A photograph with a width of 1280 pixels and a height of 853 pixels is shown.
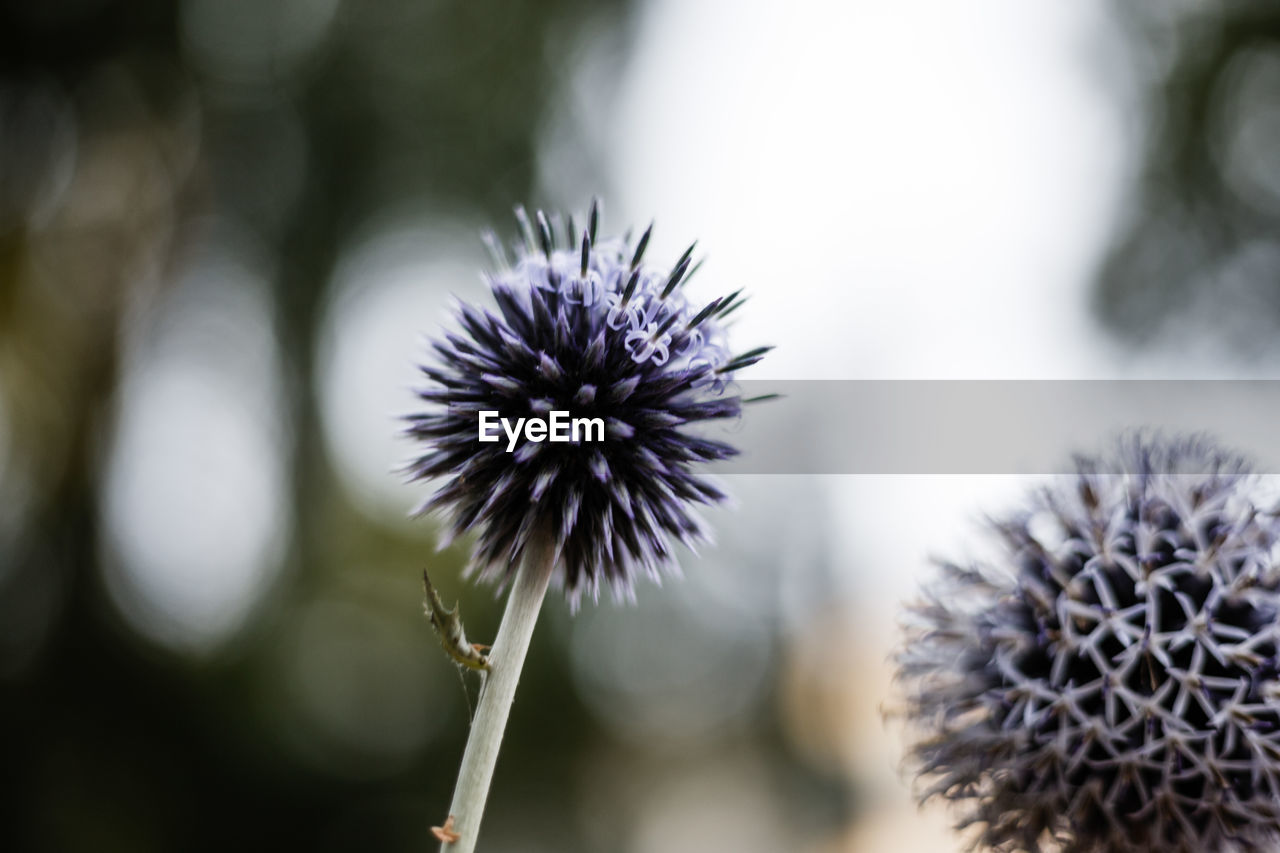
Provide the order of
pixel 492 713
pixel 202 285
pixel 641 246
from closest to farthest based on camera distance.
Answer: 1. pixel 492 713
2. pixel 641 246
3. pixel 202 285

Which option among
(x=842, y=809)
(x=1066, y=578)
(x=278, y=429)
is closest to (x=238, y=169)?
(x=278, y=429)

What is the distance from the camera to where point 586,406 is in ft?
3.59

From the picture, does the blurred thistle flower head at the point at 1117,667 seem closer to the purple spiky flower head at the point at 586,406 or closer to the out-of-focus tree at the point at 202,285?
the purple spiky flower head at the point at 586,406

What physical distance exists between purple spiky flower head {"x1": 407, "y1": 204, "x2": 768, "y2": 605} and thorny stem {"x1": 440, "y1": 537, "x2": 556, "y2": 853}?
93 millimetres

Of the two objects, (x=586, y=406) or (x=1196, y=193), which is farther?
(x=1196, y=193)

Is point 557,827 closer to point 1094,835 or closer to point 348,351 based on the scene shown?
point 348,351

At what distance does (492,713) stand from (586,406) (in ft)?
1.23

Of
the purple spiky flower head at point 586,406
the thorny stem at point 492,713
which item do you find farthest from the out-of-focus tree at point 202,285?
the thorny stem at point 492,713

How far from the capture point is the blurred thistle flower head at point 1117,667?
1.08m

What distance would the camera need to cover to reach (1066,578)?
1.19 m

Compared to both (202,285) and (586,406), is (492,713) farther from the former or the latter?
(202,285)

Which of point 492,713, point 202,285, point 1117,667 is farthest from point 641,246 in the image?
point 202,285

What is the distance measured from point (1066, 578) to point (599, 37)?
652 centimetres

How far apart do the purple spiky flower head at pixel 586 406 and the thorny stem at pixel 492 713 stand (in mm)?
93
